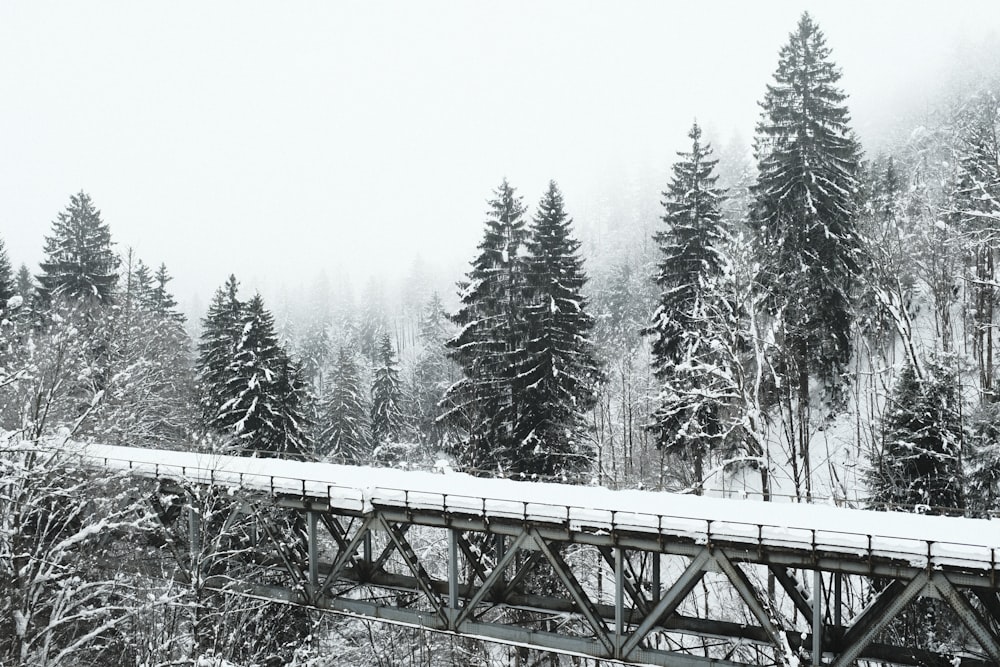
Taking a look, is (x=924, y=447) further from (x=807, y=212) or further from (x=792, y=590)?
(x=807, y=212)

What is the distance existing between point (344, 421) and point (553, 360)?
3204 centimetres

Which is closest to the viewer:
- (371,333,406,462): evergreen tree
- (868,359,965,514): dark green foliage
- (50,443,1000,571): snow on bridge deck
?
(50,443,1000,571): snow on bridge deck

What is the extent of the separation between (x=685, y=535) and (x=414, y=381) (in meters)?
59.4

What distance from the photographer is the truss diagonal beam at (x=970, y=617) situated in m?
13.3

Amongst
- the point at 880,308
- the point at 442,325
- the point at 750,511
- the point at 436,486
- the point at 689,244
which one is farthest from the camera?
the point at 442,325

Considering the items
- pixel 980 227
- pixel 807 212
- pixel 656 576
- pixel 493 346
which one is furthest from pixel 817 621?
pixel 980 227

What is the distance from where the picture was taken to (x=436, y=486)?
2095 cm

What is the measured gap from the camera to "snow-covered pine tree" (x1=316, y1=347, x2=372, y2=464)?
53.9 metres

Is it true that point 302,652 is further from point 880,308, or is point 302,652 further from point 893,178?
point 893,178

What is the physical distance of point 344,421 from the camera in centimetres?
5462

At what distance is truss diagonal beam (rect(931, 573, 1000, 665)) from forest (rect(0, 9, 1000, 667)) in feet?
11.1

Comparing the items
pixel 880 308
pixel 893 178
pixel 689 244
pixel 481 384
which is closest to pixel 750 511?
pixel 481 384

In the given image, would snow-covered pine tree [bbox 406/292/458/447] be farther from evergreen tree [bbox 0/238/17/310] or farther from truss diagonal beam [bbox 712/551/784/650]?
truss diagonal beam [bbox 712/551/784/650]

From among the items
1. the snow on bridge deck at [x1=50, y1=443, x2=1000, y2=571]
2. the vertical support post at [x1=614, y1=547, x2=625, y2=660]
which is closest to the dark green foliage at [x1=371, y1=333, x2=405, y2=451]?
the snow on bridge deck at [x1=50, y1=443, x2=1000, y2=571]
